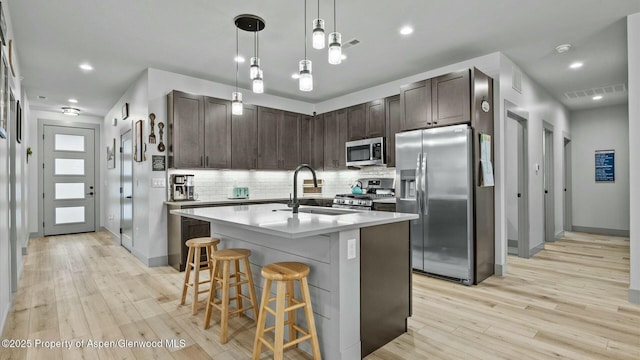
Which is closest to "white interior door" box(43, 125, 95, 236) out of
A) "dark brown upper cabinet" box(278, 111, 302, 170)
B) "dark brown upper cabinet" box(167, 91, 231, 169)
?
"dark brown upper cabinet" box(167, 91, 231, 169)

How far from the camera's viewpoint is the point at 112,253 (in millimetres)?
5305

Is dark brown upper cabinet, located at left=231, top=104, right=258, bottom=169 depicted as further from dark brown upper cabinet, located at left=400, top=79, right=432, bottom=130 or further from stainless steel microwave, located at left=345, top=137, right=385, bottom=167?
dark brown upper cabinet, located at left=400, top=79, right=432, bottom=130

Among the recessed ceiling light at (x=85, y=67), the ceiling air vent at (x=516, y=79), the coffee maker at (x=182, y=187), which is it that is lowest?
the coffee maker at (x=182, y=187)

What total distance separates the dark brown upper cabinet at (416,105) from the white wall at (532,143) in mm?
876

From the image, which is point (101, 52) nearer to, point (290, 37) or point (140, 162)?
point (140, 162)

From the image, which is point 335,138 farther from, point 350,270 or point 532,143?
point 350,270

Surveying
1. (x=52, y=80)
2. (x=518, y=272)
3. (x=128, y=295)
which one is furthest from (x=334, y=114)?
(x=52, y=80)

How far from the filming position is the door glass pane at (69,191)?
7.13 m

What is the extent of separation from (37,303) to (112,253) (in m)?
2.26

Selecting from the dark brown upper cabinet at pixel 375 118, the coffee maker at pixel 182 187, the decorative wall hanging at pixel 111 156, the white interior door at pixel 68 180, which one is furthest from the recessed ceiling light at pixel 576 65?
the white interior door at pixel 68 180

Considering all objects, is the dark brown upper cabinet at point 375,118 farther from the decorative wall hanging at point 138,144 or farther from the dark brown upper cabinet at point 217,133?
the decorative wall hanging at point 138,144

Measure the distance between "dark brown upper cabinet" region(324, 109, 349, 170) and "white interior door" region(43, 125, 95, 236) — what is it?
18.5ft

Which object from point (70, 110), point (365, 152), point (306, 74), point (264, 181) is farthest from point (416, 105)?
point (70, 110)

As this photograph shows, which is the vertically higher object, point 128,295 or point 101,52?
point 101,52
